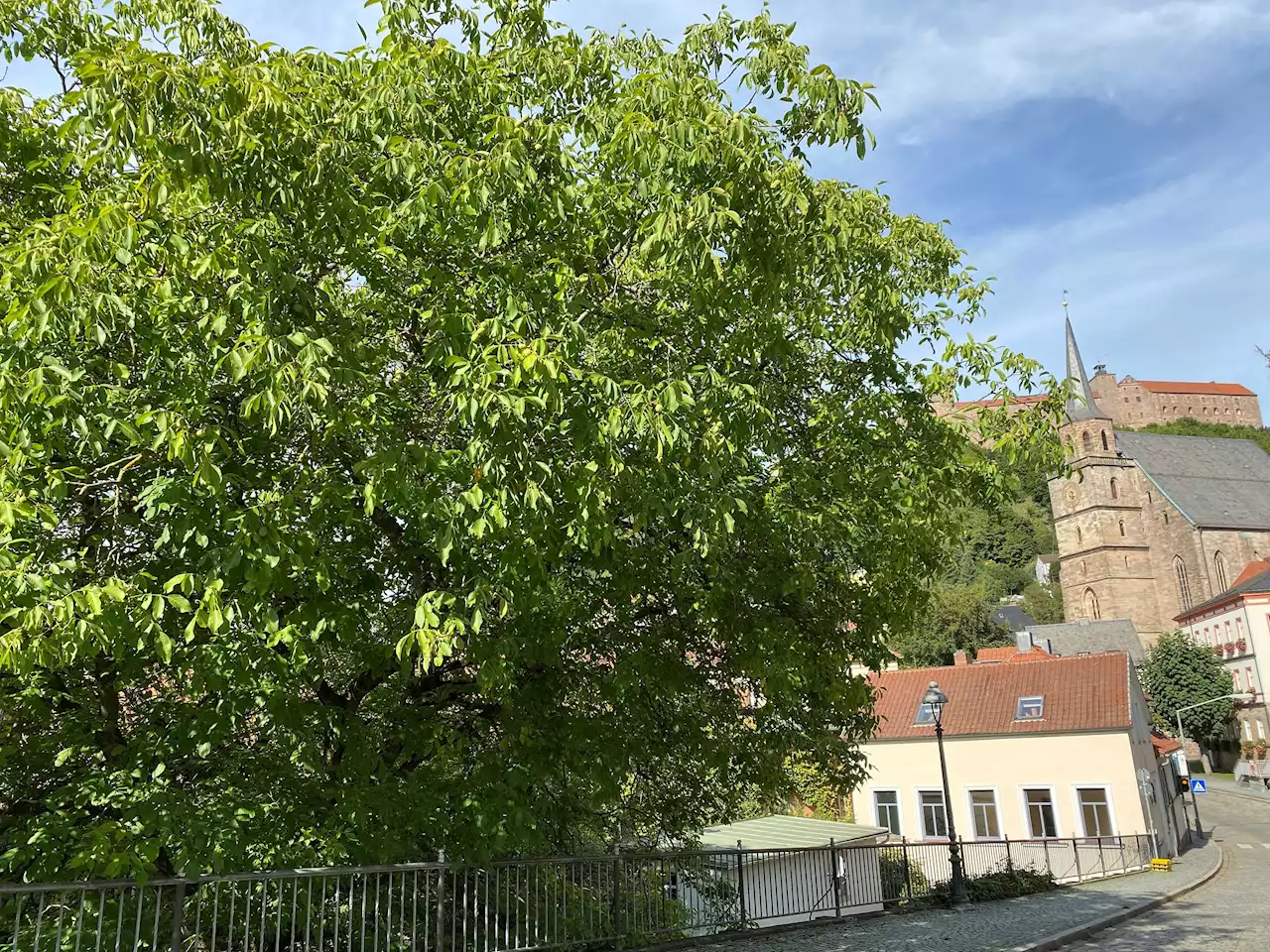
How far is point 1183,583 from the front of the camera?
86.3 meters

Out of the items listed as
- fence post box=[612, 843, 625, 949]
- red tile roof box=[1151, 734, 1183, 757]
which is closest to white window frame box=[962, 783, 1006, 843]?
red tile roof box=[1151, 734, 1183, 757]

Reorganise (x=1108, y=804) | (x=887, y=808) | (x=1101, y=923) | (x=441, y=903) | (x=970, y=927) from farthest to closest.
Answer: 1. (x=887, y=808)
2. (x=1108, y=804)
3. (x=1101, y=923)
4. (x=970, y=927)
5. (x=441, y=903)

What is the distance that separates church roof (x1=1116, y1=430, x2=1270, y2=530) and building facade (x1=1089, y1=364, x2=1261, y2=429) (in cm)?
4763

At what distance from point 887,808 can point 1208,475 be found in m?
77.0

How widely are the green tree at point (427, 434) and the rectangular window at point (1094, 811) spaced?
24198mm

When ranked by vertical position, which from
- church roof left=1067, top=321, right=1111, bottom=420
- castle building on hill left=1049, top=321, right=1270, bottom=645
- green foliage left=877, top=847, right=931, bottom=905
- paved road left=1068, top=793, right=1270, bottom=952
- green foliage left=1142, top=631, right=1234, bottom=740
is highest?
church roof left=1067, top=321, right=1111, bottom=420

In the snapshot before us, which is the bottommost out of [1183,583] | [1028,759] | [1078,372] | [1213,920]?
[1213,920]

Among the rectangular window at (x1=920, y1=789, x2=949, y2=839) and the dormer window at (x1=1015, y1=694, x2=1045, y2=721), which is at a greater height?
the dormer window at (x1=1015, y1=694, x2=1045, y2=721)

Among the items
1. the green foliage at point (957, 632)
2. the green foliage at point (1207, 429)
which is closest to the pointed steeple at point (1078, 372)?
the green foliage at point (957, 632)

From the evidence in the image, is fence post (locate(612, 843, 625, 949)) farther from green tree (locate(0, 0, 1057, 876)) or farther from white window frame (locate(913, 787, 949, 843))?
white window frame (locate(913, 787, 949, 843))

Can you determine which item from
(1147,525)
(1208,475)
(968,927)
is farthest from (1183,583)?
(968,927)

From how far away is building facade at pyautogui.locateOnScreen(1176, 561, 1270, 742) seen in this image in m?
63.8

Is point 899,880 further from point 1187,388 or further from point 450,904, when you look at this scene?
point 1187,388

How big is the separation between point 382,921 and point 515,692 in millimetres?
2437
